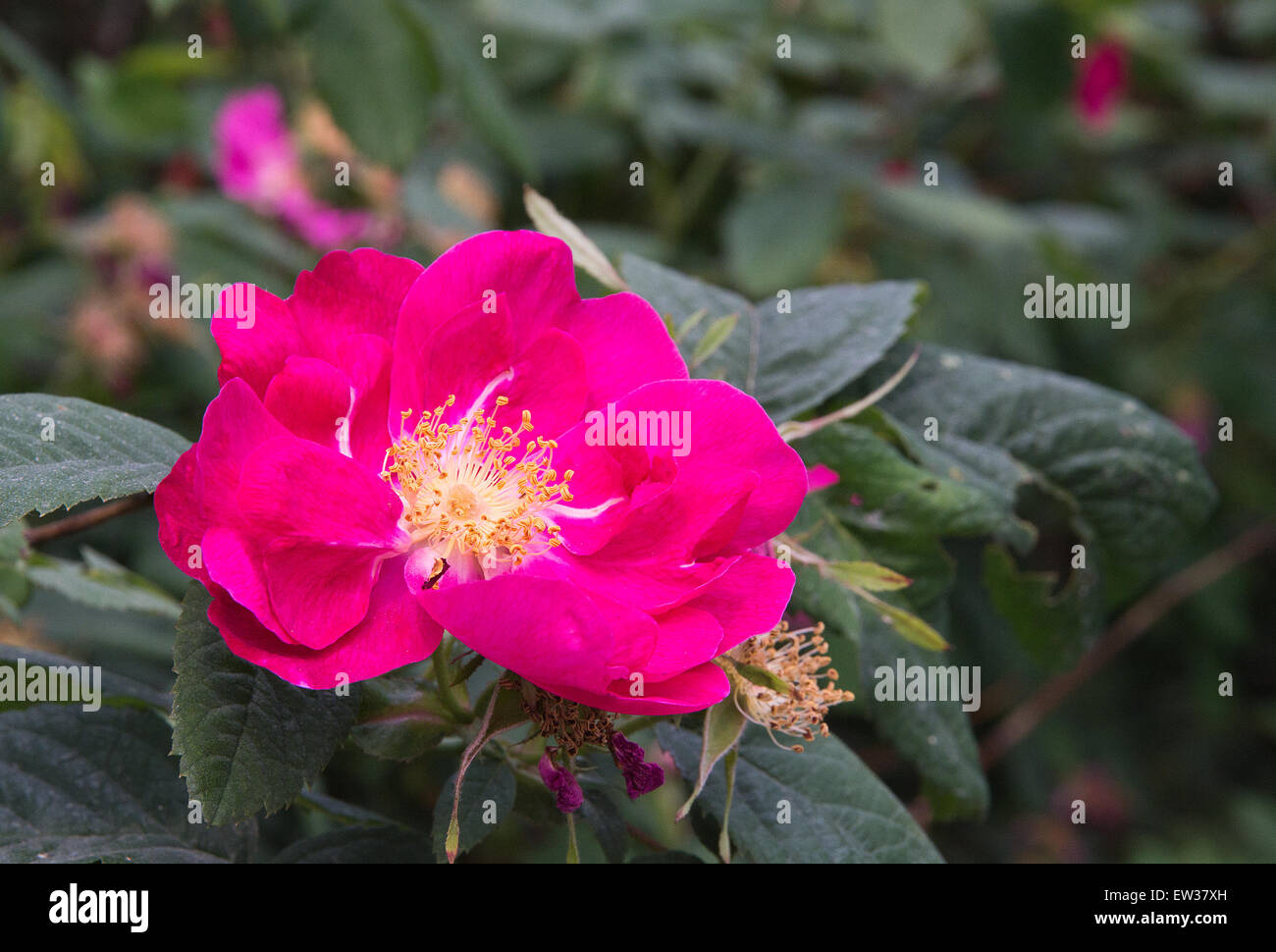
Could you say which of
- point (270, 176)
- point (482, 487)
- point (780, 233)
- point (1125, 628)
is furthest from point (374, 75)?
point (1125, 628)

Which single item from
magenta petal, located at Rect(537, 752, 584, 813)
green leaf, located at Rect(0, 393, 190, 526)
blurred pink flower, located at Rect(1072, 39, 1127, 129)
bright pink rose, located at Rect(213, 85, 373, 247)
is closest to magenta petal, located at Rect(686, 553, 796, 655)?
magenta petal, located at Rect(537, 752, 584, 813)

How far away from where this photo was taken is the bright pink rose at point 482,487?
0.64 meters

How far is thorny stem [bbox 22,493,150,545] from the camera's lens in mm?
936

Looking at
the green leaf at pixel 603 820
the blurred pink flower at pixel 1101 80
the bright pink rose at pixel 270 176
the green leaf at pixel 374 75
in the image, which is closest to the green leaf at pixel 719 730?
the green leaf at pixel 603 820

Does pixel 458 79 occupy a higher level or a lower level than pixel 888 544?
higher

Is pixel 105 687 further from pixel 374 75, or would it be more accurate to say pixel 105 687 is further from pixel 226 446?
pixel 374 75

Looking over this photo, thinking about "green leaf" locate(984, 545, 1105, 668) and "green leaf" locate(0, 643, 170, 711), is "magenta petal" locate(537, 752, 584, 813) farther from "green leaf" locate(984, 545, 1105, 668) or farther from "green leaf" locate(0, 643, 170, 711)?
"green leaf" locate(984, 545, 1105, 668)

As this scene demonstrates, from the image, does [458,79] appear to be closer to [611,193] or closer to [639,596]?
[611,193]

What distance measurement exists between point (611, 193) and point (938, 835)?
1967 millimetres

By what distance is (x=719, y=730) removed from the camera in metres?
0.72

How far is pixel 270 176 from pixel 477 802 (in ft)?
6.45

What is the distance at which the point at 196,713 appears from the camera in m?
0.65
